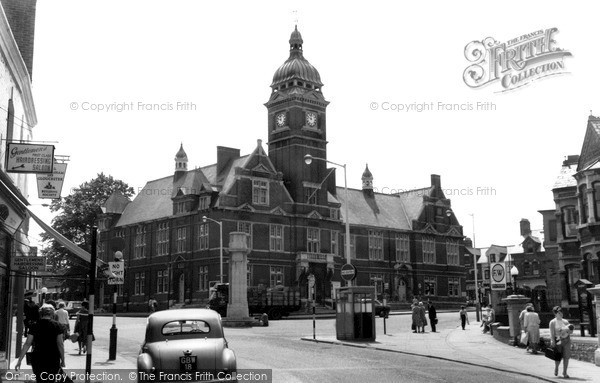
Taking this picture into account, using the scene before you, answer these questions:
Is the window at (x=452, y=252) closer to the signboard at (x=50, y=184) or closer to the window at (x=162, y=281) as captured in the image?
the window at (x=162, y=281)

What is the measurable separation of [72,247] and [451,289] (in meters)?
71.1

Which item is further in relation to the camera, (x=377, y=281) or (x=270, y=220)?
(x=377, y=281)

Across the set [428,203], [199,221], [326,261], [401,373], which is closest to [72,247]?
[401,373]

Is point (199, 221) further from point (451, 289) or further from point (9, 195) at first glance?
point (9, 195)

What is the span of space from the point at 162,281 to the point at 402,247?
28828 millimetres

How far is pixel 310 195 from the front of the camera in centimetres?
6781

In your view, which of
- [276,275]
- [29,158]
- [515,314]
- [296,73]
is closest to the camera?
[29,158]

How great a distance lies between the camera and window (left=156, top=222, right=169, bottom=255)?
67.4m

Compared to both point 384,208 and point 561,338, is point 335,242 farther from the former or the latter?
point 561,338

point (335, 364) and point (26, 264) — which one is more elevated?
point (26, 264)

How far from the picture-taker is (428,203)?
83.8 m

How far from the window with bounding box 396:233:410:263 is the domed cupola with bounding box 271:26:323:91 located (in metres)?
21.6

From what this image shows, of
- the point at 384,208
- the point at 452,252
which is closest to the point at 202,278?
the point at 384,208

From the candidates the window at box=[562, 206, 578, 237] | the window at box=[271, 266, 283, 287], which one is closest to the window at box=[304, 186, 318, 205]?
the window at box=[271, 266, 283, 287]
